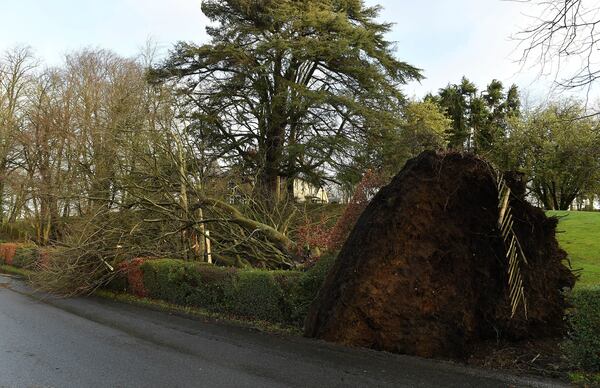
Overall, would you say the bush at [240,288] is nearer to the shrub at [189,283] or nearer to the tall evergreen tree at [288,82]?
the shrub at [189,283]

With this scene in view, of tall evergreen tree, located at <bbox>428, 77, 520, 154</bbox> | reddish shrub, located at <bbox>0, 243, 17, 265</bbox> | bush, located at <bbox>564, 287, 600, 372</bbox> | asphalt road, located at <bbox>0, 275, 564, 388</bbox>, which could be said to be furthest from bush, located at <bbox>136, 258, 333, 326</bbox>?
tall evergreen tree, located at <bbox>428, 77, 520, 154</bbox>

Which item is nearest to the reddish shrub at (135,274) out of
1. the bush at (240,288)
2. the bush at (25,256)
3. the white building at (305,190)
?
the bush at (240,288)

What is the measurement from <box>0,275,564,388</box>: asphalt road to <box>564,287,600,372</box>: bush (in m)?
0.67

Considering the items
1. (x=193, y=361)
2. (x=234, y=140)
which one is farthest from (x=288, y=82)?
(x=193, y=361)

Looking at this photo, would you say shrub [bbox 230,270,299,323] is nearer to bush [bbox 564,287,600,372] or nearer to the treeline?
the treeline

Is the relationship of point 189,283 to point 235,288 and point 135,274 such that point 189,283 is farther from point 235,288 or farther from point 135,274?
point 135,274

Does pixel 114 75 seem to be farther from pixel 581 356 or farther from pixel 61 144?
pixel 581 356

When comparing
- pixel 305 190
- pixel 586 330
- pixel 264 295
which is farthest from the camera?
pixel 305 190

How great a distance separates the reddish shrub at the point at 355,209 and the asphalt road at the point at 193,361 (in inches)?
98.4

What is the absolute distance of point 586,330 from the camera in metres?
6.45

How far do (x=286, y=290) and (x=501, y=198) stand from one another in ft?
16.3

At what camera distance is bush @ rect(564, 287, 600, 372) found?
6.35 m

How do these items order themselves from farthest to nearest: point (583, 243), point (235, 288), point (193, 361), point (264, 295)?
1. point (583, 243)
2. point (235, 288)
3. point (264, 295)
4. point (193, 361)

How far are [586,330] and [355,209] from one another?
18.5ft
